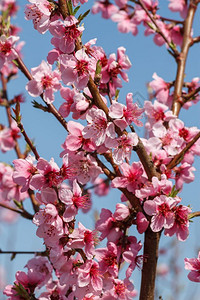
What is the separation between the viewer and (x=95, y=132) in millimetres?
2285

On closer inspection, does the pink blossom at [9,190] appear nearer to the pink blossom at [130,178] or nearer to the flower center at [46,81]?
the flower center at [46,81]

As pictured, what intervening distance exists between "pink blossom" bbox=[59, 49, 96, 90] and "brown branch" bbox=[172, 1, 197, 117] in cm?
135

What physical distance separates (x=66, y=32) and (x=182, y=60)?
1.96 meters

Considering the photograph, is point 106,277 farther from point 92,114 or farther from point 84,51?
point 84,51

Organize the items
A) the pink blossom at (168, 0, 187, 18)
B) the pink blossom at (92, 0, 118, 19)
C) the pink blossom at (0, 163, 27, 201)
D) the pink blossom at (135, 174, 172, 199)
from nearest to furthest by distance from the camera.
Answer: the pink blossom at (135, 174, 172, 199) < the pink blossom at (0, 163, 27, 201) < the pink blossom at (168, 0, 187, 18) < the pink blossom at (92, 0, 118, 19)

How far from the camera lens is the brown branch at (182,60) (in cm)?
347

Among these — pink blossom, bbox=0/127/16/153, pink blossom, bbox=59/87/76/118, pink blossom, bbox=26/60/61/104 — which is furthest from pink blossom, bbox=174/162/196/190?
pink blossom, bbox=0/127/16/153

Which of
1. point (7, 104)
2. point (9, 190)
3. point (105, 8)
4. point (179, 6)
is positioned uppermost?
point (105, 8)

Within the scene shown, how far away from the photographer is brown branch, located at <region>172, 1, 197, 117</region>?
3473 mm

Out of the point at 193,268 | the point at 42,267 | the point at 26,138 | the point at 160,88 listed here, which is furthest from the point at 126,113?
the point at 160,88

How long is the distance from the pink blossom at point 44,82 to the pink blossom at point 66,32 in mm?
544

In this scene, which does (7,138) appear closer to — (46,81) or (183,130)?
(46,81)

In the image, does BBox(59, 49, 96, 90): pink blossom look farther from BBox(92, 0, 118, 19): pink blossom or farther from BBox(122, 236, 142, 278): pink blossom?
BBox(92, 0, 118, 19): pink blossom

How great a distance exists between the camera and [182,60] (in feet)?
12.7
